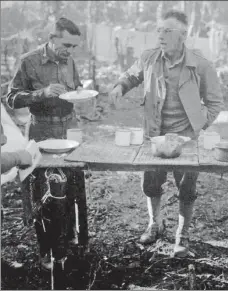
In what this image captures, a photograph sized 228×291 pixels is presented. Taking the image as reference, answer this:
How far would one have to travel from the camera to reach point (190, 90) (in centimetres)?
381

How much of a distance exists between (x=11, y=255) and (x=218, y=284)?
204 cm

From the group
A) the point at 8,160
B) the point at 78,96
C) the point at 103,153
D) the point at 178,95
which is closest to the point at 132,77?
the point at 178,95

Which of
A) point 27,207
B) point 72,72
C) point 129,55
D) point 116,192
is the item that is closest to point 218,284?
point 27,207

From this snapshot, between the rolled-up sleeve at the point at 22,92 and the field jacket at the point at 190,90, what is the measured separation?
1141mm

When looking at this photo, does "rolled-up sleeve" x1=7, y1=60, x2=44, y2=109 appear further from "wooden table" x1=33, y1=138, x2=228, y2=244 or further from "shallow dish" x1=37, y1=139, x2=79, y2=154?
"wooden table" x1=33, y1=138, x2=228, y2=244

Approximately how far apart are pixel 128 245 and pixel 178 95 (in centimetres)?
167

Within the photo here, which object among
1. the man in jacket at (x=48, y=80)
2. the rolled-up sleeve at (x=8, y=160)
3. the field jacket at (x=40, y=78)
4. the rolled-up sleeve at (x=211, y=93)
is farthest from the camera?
the field jacket at (x=40, y=78)

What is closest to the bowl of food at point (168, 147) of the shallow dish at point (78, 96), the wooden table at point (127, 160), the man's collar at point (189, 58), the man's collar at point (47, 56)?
the wooden table at point (127, 160)

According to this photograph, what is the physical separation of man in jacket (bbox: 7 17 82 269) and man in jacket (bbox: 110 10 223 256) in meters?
0.74

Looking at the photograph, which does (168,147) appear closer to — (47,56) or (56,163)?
(56,163)

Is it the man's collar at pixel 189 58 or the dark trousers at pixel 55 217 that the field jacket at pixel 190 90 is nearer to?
the man's collar at pixel 189 58

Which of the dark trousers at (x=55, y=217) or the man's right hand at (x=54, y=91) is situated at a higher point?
the man's right hand at (x=54, y=91)

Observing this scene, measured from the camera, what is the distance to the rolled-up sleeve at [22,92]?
3949 mm

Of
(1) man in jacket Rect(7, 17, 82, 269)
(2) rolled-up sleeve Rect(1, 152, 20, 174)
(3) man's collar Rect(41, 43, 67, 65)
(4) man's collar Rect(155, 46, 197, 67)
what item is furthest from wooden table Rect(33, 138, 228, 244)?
(3) man's collar Rect(41, 43, 67, 65)
